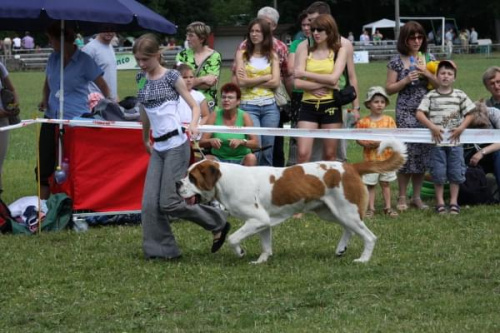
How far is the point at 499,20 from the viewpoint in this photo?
78.2 metres

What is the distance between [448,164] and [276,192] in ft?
9.81

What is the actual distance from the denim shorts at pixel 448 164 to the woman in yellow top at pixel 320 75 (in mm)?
1051

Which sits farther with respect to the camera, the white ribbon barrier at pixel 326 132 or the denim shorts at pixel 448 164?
the denim shorts at pixel 448 164

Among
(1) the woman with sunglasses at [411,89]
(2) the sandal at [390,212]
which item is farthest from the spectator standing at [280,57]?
(2) the sandal at [390,212]

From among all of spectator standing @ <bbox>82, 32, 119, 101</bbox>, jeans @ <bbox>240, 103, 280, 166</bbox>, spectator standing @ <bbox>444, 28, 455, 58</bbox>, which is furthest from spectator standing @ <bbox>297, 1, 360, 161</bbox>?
spectator standing @ <bbox>444, 28, 455, 58</bbox>

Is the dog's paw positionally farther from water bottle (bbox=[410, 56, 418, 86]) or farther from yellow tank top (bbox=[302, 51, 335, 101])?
water bottle (bbox=[410, 56, 418, 86])

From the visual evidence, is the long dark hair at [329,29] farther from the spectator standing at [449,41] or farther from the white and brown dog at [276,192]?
the spectator standing at [449,41]

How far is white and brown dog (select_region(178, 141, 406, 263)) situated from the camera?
8.00 meters

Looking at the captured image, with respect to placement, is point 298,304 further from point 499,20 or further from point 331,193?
point 499,20

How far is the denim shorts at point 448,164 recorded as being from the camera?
10.4m

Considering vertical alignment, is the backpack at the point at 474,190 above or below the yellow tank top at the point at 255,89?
below

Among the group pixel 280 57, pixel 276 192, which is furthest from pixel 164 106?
Result: pixel 280 57

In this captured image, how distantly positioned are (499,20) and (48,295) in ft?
246

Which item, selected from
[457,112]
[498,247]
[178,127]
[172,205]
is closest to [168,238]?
[172,205]
